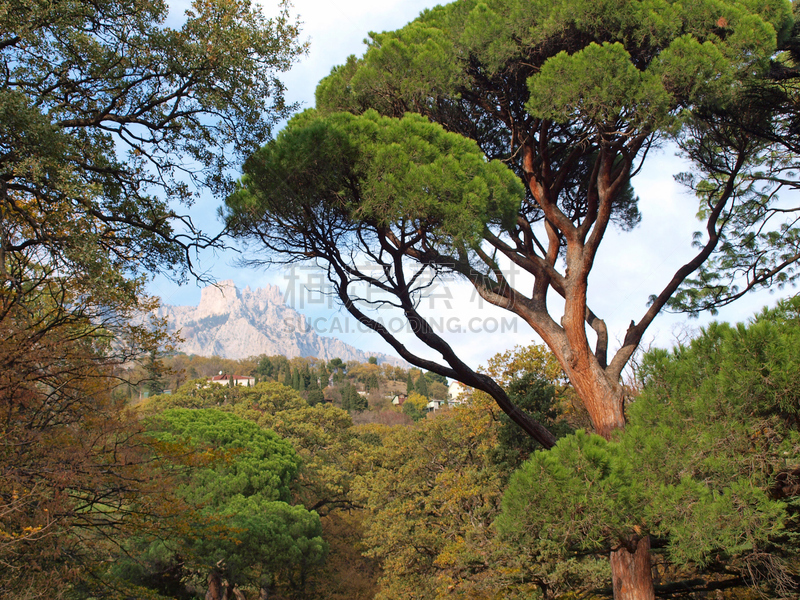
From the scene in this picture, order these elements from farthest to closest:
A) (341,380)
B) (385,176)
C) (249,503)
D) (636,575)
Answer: (341,380) → (249,503) → (385,176) → (636,575)

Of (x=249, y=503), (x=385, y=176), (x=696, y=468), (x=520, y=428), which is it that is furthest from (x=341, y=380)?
(x=696, y=468)

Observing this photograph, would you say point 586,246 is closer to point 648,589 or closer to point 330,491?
point 648,589

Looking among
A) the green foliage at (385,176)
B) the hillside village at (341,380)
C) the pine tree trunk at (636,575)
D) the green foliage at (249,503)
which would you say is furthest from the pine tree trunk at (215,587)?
the hillside village at (341,380)

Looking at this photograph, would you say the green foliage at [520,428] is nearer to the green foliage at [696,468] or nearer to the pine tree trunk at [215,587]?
the green foliage at [696,468]

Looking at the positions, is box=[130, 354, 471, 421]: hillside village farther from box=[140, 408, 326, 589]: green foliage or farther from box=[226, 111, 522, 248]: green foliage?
box=[226, 111, 522, 248]: green foliage

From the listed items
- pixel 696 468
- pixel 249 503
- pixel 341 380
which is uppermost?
pixel 341 380

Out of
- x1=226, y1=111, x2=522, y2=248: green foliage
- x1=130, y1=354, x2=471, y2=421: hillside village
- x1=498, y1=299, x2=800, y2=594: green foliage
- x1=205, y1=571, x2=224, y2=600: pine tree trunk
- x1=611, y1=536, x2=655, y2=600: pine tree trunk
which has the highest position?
x1=130, y1=354, x2=471, y2=421: hillside village

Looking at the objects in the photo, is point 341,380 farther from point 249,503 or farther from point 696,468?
point 696,468

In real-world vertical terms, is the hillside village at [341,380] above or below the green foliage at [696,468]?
above

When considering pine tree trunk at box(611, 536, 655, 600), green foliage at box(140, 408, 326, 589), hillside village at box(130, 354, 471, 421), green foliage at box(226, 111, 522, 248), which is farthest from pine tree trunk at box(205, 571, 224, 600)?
hillside village at box(130, 354, 471, 421)

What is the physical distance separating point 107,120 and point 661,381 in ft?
15.2

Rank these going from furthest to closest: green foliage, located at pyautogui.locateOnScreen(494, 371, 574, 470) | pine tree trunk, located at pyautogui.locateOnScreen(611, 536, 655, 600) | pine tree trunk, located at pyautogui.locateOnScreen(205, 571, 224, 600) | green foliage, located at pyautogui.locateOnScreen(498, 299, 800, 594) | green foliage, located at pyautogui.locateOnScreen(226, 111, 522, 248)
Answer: pine tree trunk, located at pyautogui.locateOnScreen(205, 571, 224, 600), green foliage, located at pyautogui.locateOnScreen(494, 371, 574, 470), green foliage, located at pyautogui.locateOnScreen(226, 111, 522, 248), pine tree trunk, located at pyautogui.locateOnScreen(611, 536, 655, 600), green foliage, located at pyautogui.locateOnScreen(498, 299, 800, 594)

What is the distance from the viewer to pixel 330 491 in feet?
54.2

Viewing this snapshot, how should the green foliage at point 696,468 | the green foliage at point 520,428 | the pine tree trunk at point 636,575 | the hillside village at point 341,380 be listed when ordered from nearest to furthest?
the green foliage at point 696,468
the pine tree trunk at point 636,575
the green foliage at point 520,428
the hillside village at point 341,380
